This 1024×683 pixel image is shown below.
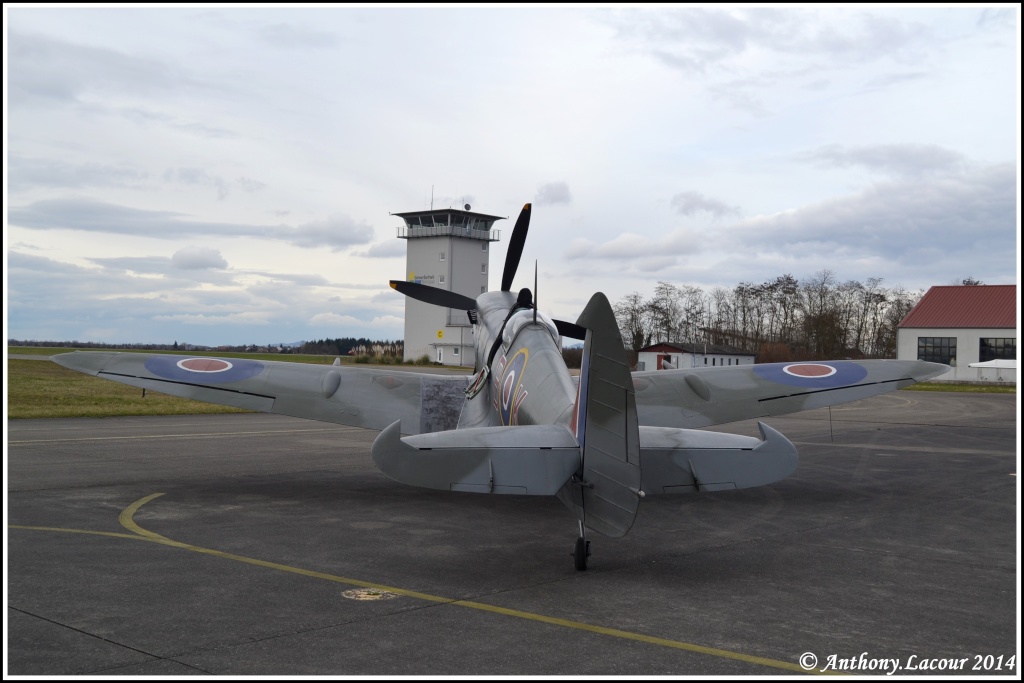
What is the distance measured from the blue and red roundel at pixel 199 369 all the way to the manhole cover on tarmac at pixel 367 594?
6.88 meters

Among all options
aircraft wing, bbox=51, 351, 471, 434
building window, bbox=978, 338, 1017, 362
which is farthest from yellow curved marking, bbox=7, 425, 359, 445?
building window, bbox=978, 338, 1017, 362

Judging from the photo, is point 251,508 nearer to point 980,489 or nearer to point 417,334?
point 980,489

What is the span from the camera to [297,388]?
1289 centimetres

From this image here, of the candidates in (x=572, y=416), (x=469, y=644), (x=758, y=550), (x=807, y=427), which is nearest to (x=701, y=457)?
(x=572, y=416)

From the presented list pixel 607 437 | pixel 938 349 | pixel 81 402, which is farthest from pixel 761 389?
pixel 938 349

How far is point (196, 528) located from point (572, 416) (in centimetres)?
457

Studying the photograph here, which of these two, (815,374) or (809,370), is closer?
(815,374)

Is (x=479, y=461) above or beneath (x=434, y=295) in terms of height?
beneath

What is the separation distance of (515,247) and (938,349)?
59099 mm

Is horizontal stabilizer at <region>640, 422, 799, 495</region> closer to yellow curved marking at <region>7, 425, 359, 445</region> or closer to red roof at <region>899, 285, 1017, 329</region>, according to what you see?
yellow curved marking at <region>7, 425, 359, 445</region>

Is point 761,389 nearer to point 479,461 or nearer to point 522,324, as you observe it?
point 522,324

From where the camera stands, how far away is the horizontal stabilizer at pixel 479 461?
22.4ft

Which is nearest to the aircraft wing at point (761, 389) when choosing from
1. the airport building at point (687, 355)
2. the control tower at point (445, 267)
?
the airport building at point (687, 355)

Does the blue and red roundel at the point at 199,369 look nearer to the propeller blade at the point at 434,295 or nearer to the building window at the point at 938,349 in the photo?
the propeller blade at the point at 434,295
